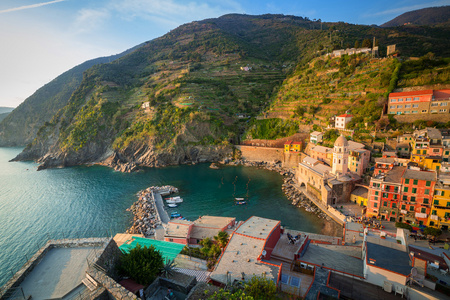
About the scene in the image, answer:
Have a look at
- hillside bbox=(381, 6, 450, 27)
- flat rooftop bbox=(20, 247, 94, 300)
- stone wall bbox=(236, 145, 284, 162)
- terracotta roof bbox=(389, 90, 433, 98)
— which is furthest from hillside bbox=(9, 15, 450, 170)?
hillside bbox=(381, 6, 450, 27)

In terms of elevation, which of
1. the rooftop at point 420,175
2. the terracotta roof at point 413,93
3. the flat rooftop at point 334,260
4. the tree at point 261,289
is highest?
the terracotta roof at point 413,93

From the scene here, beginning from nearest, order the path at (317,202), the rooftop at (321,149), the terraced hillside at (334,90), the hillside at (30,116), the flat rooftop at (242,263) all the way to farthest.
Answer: the flat rooftop at (242,263) → the path at (317,202) → the rooftop at (321,149) → the terraced hillside at (334,90) → the hillside at (30,116)

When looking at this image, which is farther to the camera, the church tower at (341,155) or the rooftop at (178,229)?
the church tower at (341,155)

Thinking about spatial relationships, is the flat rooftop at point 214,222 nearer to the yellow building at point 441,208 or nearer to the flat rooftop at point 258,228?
the flat rooftop at point 258,228

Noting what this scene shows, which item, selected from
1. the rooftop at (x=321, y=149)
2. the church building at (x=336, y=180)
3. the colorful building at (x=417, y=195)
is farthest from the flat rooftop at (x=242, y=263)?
the rooftop at (x=321, y=149)

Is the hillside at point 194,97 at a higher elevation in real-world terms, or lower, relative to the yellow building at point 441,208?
higher

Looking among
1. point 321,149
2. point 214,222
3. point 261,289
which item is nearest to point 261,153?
point 321,149
